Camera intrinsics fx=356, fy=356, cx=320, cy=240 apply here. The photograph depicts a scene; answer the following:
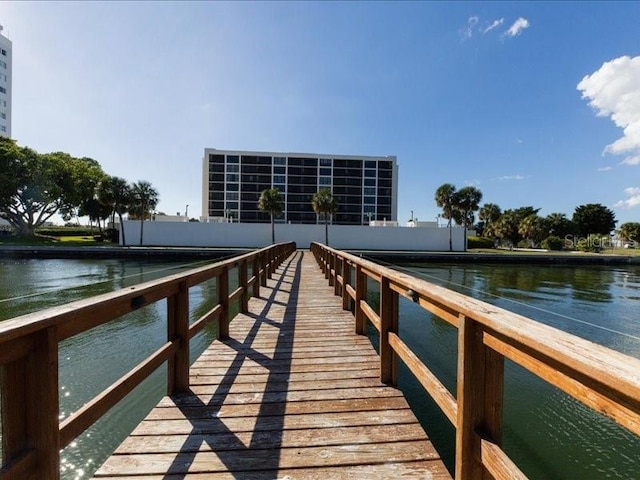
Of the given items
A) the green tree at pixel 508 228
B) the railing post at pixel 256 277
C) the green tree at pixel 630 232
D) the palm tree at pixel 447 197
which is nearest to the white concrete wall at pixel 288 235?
the palm tree at pixel 447 197

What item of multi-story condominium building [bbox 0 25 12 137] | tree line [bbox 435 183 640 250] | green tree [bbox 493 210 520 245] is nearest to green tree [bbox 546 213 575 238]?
tree line [bbox 435 183 640 250]

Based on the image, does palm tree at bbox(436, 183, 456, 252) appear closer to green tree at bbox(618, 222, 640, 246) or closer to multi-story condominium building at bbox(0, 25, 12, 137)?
green tree at bbox(618, 222, 640, 246)

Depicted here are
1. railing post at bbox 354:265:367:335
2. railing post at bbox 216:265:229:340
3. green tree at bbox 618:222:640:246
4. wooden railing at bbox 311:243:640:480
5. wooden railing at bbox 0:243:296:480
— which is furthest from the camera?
green tree at bbox 618:222:640:246

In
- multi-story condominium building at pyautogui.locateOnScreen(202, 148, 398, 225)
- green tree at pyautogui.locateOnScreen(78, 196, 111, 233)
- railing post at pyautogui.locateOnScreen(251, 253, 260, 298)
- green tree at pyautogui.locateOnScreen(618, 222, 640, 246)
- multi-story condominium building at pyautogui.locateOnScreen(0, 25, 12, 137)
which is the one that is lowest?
railing post at pyautogui.locateOnScreen(251, 253, 260, 298)

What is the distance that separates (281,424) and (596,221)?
85151mm

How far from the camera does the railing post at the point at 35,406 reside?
1307mm

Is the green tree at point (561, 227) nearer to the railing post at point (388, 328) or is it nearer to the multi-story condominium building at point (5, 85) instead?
the railing post at point (388, 328)

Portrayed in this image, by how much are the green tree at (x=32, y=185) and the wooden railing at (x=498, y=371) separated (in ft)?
139

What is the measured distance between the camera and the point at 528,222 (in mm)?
52688

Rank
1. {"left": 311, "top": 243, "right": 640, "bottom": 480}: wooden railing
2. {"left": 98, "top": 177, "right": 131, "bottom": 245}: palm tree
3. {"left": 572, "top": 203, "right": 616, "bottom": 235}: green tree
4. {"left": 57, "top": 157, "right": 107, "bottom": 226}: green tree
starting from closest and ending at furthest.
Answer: {"left": 311, "top": 243, "right": 640, "bottom": 480}: wooden railing < {"left": 98, "top": 177, "right": 131, "bottom": 245}: palm tree < {"left": 57, "top": 157, "right": 107, "bottom": 226}: green tree < {"left": 572, "top": 203, "right": 616, "bottom": 235}: green tree

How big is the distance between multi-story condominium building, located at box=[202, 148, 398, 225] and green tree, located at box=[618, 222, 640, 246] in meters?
36.9

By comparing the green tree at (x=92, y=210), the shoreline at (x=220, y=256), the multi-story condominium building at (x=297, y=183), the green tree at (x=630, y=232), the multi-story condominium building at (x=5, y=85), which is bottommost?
the shoreline at (x=220, y=256)

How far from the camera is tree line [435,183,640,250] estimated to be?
40.2 metres

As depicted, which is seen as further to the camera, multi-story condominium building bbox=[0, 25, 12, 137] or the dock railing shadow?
multi-story condominium building bbox=[0, 25, 12, 137]
